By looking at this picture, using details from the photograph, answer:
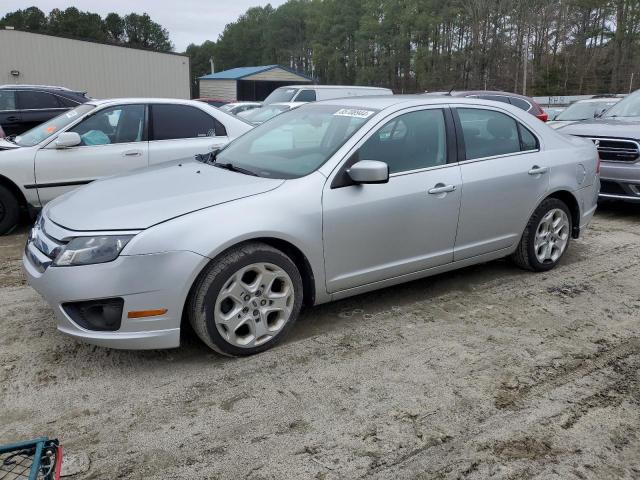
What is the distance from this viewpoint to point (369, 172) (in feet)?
12.0

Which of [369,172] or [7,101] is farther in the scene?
[7,101]

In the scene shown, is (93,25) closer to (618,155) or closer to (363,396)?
(618,155)

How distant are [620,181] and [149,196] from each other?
20.3ft

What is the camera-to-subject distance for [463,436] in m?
2.76

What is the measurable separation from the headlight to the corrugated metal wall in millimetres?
43618

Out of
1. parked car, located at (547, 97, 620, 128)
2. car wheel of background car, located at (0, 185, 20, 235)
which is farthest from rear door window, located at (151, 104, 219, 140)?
parked car, located at (547, 97, 620, 128)

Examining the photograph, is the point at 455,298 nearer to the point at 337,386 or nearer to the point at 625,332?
the point at 625,332

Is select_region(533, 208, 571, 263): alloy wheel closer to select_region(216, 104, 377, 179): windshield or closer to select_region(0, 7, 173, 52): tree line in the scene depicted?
select_region(216, 104, 377, 179): windshield

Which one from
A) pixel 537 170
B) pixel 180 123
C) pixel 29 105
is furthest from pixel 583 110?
pixel 29 105

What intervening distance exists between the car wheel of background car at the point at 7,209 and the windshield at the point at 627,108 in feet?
27.2

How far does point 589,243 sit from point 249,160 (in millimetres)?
4048

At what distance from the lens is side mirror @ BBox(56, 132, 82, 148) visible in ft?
20.2

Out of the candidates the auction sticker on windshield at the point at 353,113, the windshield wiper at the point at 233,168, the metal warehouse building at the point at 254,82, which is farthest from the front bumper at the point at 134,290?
the metal warehouse building at the point at 254,82

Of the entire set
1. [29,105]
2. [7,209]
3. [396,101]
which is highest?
[29,105]
